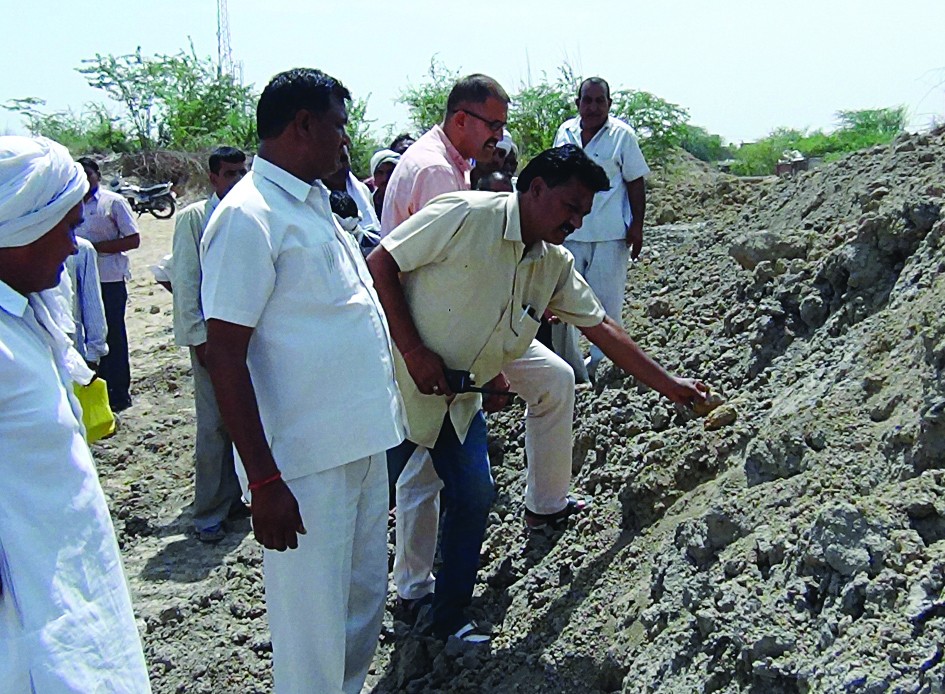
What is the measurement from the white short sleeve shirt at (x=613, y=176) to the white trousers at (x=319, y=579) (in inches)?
133

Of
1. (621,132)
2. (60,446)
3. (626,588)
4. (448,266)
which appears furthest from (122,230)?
(60,446)

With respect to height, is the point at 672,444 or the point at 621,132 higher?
the point at 621,132

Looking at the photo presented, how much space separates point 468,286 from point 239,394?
1.15 metres

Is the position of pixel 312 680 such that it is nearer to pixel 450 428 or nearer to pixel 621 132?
pixel 450 428

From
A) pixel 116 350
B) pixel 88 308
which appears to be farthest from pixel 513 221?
pixel 116 350

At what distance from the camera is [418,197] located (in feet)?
14.8

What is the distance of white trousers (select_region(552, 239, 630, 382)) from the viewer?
20.0 ft

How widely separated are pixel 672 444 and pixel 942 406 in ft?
4.90

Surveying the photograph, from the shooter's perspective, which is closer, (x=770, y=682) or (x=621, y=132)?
(x=770, y=682)

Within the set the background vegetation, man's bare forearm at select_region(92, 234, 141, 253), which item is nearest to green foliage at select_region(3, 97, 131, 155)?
the background vegetation

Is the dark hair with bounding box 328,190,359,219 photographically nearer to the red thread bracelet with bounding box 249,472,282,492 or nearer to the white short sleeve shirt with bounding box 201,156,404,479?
the white short sleeve shirt with bounding box 201,156,404,479

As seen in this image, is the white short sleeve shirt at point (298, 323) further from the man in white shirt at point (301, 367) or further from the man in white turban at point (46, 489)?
the man in white turban at point (46, 489)

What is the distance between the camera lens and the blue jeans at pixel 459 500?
3.87 metres

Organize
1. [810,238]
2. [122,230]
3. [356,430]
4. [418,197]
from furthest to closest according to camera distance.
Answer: [122,230] → [810,238] → [418,197] → [356,430]
